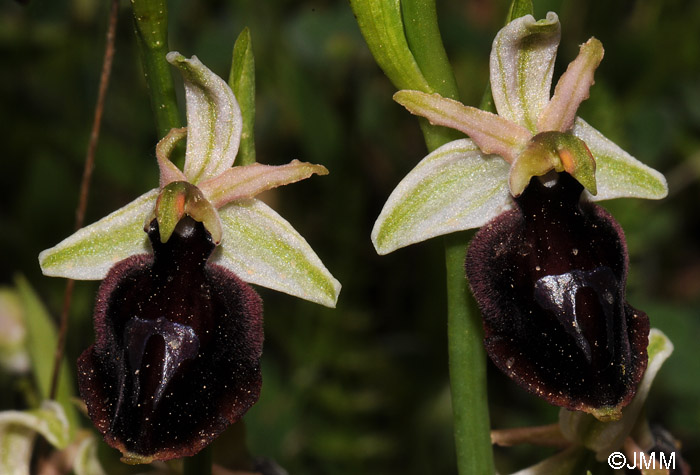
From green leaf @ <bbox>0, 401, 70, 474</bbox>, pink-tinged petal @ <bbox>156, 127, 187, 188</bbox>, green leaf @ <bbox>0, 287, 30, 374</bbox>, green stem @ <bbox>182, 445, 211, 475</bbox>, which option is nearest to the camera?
pink-tinged petal @ <bbox>156, 127, 187, 188</bbox>

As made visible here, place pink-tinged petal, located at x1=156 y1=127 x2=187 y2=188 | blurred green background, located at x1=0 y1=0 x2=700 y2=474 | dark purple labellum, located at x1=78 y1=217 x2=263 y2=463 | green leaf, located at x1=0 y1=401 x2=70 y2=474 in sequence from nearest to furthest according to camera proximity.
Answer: dark purple labellum, located at x1=78 y1=217 x2=263 y2=463
pink-tinged petal, located at x1=156 y1=127 x2=187 y2=188
green leaf, located at x1=0 y1=401 x2=70 y2=474
blurred green background, located at x1=0 y1=0 x2=700 y2=474

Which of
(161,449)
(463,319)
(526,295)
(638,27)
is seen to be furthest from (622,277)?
(638,27)

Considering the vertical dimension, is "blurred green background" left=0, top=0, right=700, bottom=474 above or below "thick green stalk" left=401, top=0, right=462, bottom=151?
below

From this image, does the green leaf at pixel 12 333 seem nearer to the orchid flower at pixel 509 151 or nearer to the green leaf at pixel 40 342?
the green leaf at pixel 40 342

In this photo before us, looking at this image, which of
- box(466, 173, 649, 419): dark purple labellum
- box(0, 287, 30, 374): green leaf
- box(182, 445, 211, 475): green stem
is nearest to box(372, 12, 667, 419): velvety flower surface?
box(466, 173, 649, 419): dark purple labellum

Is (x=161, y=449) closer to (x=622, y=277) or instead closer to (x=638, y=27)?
(x=622, y=277)

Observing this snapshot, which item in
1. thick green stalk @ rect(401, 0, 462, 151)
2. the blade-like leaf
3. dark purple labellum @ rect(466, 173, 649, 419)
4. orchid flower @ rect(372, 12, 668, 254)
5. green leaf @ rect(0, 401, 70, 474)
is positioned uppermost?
thick green stalk @ rect(401, 0, 462, 151)

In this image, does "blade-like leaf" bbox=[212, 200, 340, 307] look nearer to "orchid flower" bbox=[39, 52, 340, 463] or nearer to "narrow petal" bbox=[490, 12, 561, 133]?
"orchid flower" bbox=[39, 52, 340, 463]

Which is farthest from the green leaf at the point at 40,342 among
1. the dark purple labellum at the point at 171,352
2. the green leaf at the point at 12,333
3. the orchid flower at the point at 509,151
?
the orchid flower at the point at 509,151
